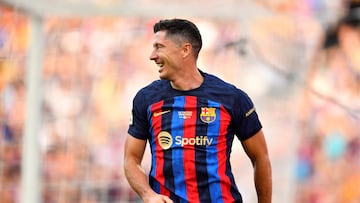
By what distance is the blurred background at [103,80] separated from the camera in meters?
8.77

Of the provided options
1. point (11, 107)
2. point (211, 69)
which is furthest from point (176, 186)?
point (211, 69)

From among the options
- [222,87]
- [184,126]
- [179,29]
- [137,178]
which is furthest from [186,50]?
[137,178]

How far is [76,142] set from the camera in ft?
32.8

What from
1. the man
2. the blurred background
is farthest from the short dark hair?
the blurred background

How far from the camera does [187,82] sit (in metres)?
5.04

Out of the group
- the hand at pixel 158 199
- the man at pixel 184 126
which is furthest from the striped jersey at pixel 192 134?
the hand at pixel 158 199

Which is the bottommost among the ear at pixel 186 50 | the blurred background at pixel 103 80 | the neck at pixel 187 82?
the blurred background at pixel 103 80

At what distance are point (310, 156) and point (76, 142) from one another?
4021 millimetres

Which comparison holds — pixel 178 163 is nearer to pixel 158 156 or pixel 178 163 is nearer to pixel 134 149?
pixel 158 156

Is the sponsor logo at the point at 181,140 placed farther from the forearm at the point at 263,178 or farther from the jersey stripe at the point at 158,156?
the forearm at the point at 263,178

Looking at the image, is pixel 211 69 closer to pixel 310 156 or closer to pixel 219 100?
pixel 310 156

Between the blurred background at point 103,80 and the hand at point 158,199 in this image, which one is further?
the blurred background at point 103,80

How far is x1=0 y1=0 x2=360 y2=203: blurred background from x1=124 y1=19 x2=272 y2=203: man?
10.1ft

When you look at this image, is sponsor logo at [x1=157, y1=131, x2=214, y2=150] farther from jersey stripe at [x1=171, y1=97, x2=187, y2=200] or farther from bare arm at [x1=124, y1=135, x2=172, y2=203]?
bare arm at [x1=124, y1=135, x2=172, y2=203]
